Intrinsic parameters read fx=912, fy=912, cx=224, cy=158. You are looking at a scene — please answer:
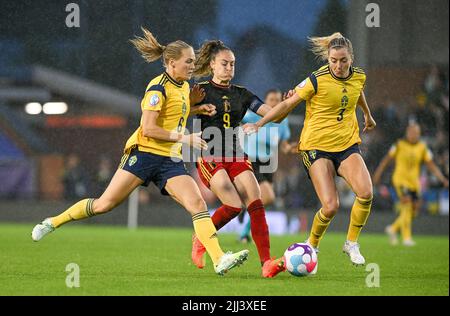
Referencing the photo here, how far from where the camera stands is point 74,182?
19.8m

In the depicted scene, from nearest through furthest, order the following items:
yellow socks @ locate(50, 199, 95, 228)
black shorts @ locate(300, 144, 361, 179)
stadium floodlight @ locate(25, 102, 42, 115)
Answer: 1. yellow socks @ locate(50, 199, 95, 228)
2. black shorts @ locate(300, 144, 361, 179)
3. stadium floodlight @ locate(25, 102, 42, 115)

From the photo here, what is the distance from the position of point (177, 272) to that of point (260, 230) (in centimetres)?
Answer: 90

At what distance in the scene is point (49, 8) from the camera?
61.0 ft

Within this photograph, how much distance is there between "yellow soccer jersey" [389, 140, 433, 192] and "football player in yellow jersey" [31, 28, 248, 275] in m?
7.45

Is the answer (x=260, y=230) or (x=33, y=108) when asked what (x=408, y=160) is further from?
(x=33, y=108)

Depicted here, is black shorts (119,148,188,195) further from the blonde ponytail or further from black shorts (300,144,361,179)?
black shorts (300,144,361,179)

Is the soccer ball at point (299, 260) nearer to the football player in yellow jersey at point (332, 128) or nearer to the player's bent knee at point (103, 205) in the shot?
the football player in yellow jersey at point (332, 128)

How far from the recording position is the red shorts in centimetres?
852

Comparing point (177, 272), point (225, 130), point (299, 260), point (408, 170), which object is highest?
point (225, 130)

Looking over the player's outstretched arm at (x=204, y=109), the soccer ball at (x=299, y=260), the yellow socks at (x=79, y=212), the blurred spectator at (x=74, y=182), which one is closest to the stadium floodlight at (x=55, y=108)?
the blurred spectator at (x=74, y=182)

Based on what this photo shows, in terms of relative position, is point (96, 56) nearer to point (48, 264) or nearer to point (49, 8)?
point (49, 8)

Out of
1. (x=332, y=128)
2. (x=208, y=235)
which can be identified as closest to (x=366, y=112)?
(x=332, y=128)

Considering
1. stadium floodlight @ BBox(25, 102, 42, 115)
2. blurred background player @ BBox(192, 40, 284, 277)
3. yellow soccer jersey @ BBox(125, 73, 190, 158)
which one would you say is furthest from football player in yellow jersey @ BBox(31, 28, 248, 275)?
stadium floodlight @ BBox(25, 102, 42, 115)

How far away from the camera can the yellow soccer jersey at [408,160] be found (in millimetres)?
14891
